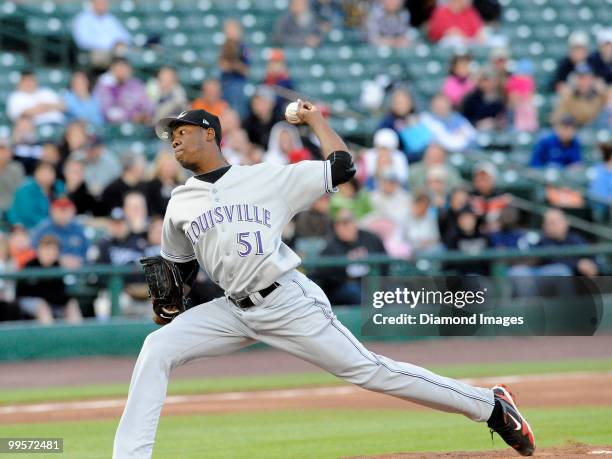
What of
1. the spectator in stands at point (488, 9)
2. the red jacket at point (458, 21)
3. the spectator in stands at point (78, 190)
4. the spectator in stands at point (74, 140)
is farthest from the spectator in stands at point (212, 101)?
the spectator in stands at point (488, 9)

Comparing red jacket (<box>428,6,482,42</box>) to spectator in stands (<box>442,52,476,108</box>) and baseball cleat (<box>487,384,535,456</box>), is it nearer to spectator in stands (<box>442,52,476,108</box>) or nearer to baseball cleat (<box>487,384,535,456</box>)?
spectator in stands (<box>442,52,476,108</box>)

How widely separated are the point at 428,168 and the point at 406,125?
3.12 ft

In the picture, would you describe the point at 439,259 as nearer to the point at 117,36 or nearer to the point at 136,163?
the point at 136,163

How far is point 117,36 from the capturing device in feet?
52.0

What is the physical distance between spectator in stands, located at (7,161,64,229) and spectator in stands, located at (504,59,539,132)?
6069mm

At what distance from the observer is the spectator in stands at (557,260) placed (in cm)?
1337

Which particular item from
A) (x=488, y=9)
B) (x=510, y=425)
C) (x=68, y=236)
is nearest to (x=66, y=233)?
(x=68, y=236)

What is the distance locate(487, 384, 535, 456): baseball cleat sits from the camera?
6.50m

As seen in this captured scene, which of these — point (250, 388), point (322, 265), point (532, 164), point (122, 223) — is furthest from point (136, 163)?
point (532, 164)

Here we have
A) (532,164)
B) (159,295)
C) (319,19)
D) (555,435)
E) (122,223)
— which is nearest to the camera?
(159,295)

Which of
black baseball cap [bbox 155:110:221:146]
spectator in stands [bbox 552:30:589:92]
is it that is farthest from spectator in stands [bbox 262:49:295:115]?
black baseball cap [bbox 155:110:221:146]

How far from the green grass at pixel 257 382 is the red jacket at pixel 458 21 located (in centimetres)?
654

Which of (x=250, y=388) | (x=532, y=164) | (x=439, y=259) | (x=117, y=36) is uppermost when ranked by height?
(x=117, y=36)

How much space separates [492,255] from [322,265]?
1.76 m
